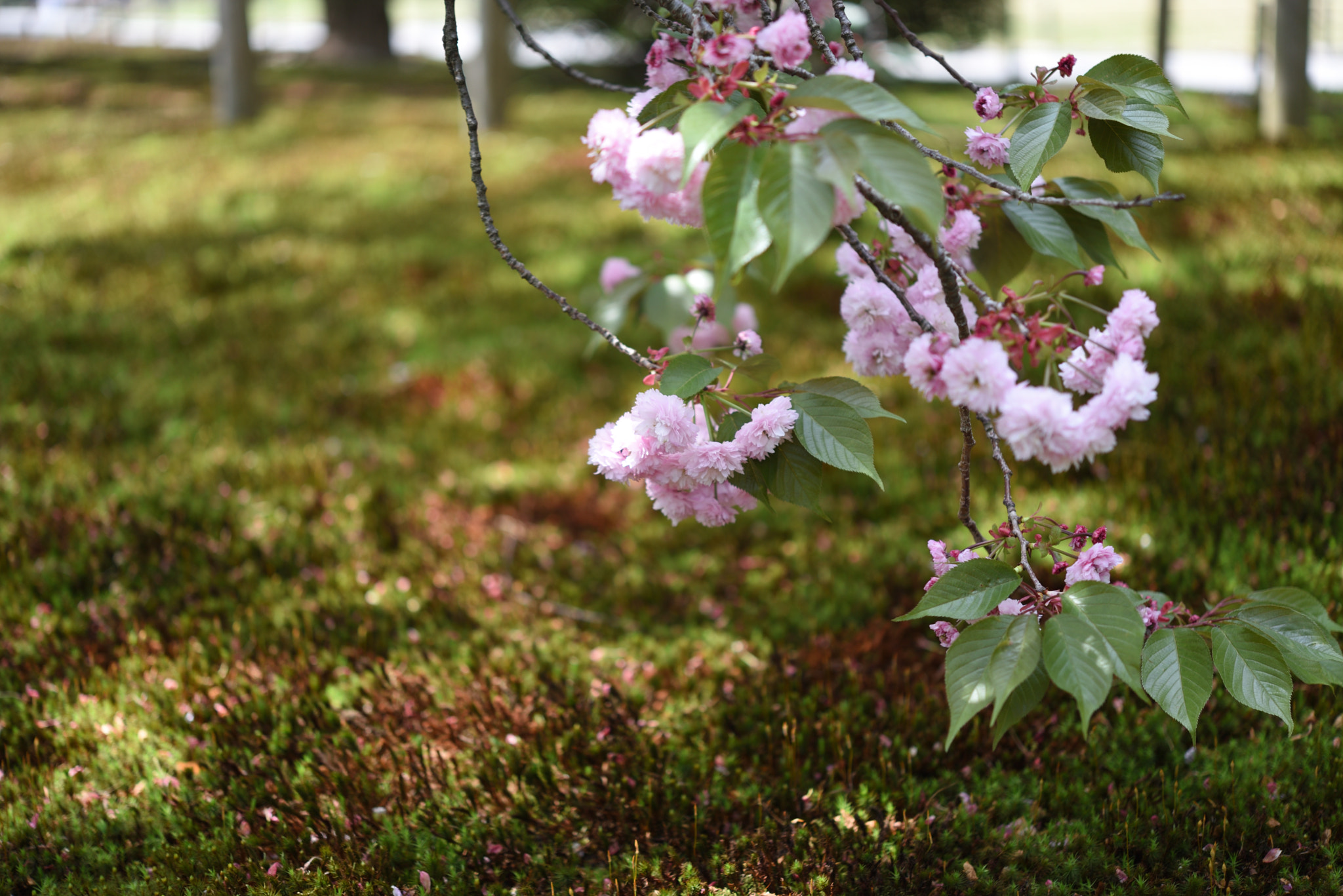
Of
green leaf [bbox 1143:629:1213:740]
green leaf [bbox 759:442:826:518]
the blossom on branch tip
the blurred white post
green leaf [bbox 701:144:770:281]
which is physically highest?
the blossom on branch tip

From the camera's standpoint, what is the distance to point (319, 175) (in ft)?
28.8

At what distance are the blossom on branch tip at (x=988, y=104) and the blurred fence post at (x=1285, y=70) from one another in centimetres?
647

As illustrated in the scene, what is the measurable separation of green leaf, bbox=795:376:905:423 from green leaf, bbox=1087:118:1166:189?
610 mm

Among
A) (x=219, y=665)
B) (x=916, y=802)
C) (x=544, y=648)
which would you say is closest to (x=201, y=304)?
(x=219, y=665)

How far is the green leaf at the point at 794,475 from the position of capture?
1.54 m

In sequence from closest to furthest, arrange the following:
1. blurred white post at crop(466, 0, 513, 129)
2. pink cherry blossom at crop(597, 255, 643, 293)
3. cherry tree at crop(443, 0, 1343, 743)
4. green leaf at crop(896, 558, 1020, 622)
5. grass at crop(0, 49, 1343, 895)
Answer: cherry tree at crop(443, 0, 1343, 743)
green leaf at crop(896, 558, 1020, 622)
grass at crop(0, 49, 1343, 895)
pink cherry blossom at crop(597, 255, 643, 293)
blurred white post at crop(466, 0, 513, 129)

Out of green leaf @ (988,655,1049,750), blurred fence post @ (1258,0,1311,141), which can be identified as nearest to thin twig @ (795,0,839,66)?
green leaf @ (988,655,1049,750)

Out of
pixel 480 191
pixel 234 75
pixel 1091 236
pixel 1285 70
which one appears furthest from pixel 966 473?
pixel 234 75

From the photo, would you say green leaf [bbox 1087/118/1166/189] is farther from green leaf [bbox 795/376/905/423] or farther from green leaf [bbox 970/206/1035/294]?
green leaf [bbox 795/376/905/423]

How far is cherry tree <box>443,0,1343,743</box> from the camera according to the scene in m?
1.24

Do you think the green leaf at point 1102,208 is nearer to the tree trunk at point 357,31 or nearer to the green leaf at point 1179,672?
the green leaf at point 1179,672

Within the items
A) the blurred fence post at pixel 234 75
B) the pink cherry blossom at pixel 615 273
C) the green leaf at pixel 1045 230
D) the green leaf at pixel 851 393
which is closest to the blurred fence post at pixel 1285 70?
the pink cherry blossom at pixel 615 273

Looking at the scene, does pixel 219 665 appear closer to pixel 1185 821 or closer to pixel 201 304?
pixel 1185 821

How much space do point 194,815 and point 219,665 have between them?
64 cm
